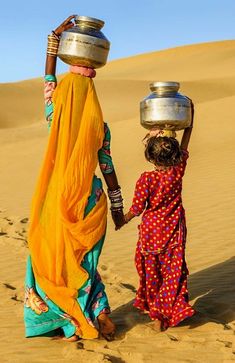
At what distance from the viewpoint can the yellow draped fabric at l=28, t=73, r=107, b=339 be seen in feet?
16.2

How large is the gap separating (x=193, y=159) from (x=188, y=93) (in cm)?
2171

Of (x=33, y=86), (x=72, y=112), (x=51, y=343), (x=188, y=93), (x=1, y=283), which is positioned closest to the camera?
(x=72, y=112)

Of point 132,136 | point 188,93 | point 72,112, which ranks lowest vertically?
point 72,112

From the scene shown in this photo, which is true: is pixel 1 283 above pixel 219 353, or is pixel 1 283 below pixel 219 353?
above

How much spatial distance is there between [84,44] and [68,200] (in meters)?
1.15

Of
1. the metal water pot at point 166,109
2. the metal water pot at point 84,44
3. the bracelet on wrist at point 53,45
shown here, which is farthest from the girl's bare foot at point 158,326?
the bracelet on wrist at point 53,45

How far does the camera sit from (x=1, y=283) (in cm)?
771

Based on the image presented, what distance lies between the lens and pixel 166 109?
5.23 meters

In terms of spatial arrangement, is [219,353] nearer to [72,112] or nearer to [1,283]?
[72,112]

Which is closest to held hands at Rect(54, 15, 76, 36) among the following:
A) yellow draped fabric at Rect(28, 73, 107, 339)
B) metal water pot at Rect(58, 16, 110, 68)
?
metal water pot at Rect(58, 16, 110, 68)

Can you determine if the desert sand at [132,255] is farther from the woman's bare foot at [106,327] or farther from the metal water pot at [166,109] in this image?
the metal water pot at [166,109]

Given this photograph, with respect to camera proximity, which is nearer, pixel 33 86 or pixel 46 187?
pixel 46 187

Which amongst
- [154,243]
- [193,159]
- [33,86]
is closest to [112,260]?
[154,243]

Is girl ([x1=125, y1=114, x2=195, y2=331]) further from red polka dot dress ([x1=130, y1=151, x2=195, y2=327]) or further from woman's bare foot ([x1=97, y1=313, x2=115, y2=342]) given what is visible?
woman's bare foot ([x1=97, y1=313, x2=115, y2=342])
